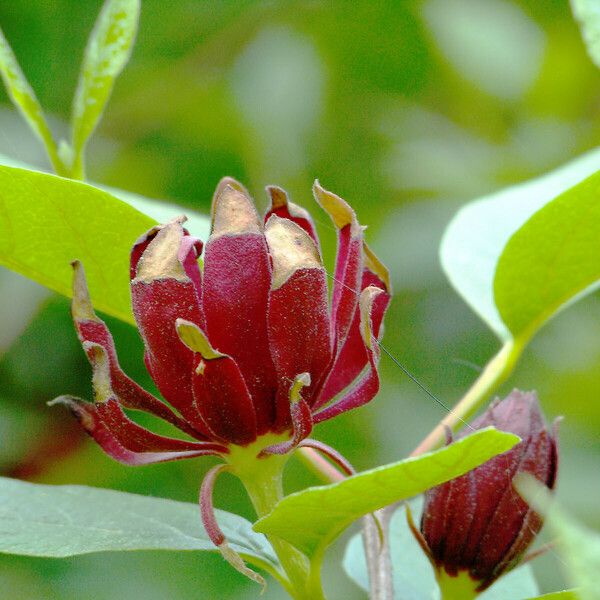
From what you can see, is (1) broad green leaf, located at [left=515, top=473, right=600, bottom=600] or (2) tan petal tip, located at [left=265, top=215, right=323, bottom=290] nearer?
(1) broad green leaf, located at [left=515, top=473, right=600, bottom=600]

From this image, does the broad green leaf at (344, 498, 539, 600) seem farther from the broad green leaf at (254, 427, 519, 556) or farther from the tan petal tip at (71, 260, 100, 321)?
the tan petal tip at (71, 260, 100, 321)

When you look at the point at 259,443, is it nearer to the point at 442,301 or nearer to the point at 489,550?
the point at 489,550

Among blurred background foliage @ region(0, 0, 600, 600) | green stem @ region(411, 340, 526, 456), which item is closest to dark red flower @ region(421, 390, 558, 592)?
green stem @ region(411, 340, 526, 456)

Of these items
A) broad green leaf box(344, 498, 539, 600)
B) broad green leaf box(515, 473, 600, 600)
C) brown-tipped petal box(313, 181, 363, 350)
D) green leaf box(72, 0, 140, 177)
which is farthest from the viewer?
broad green leaf box(344, 498, 539, 600)

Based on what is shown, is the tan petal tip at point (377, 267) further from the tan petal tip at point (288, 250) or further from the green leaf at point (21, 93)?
the green leaf at point (21, 93)

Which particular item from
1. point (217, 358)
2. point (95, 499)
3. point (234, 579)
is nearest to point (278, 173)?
point (234, 579)

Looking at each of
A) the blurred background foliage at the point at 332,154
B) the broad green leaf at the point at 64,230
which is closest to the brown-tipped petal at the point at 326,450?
the broad green leaf at the point at 64,230
